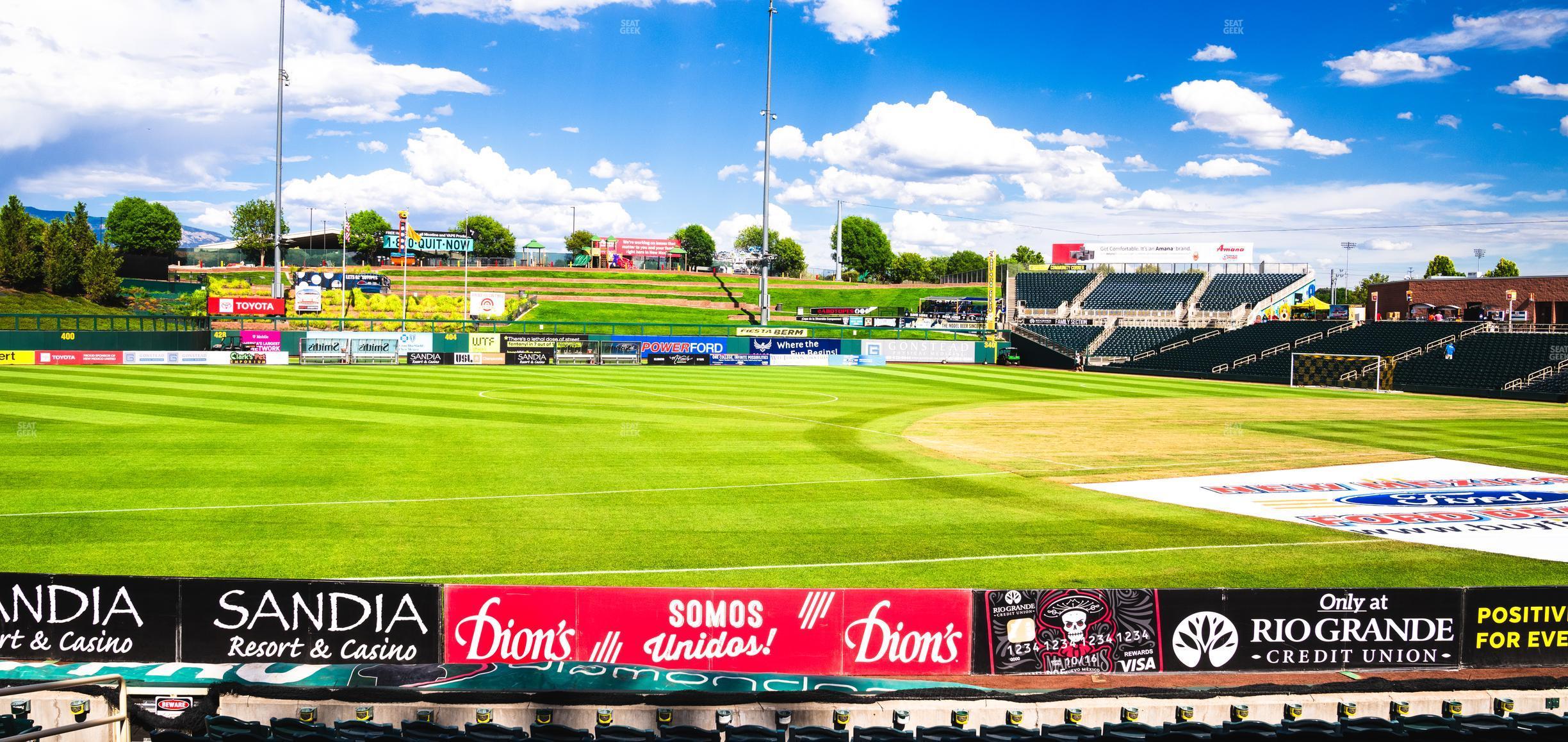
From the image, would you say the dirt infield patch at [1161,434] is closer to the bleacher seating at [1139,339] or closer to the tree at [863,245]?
the bleacher seating at [1139,339]

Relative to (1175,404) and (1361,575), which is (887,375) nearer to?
(1175,404)

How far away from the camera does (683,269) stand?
138000mm

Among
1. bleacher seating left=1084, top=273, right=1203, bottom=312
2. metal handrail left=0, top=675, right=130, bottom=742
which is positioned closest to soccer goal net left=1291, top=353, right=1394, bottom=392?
bleacher seating left=1084, top=273, right=1203, bottom=312

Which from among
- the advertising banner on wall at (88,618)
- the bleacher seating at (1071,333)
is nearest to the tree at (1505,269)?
the bleacher seating at (1071,333)

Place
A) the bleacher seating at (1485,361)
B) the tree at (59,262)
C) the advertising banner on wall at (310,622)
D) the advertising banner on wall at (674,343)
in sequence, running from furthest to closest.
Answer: the tree at (59,262)
the advertising banner on wall at (674,343)
the bleacher seating at (1485,361)
the advertising banner on wall at (310,622)

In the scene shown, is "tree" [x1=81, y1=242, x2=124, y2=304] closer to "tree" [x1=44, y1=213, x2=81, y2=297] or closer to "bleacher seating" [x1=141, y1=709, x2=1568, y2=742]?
"tree" [x1=44, y1=213, x2=81, y2=297]

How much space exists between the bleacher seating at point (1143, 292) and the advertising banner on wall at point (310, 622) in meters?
84.4

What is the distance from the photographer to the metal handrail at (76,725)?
5324 millimetres

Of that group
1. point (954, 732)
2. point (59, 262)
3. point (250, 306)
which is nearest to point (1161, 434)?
point (954, 732)

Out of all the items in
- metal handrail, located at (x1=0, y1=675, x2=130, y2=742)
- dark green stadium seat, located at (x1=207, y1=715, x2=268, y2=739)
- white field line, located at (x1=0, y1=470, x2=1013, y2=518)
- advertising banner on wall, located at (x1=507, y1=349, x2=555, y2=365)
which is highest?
advertising banner on wall, located at (x1=507, y1=349, x2=555, y2=365)

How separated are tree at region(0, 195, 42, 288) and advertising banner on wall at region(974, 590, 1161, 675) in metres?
94.3

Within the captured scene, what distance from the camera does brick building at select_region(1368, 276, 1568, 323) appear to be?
65000 millimetres

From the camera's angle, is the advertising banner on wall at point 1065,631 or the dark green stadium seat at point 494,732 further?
the advertising banner on wall at point 1065,631

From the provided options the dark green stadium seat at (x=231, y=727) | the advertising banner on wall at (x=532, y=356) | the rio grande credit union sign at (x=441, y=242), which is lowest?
the dark green stadium seat at (x=231, y=727)
